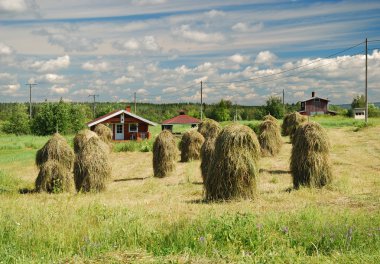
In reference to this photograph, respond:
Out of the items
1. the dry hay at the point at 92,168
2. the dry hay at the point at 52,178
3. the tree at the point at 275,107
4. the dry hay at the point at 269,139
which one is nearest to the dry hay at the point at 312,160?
the dry hay at the point at 92,168

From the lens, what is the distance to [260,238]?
7512 mm

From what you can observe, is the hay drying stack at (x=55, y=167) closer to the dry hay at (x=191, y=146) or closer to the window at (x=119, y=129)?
the dry hay at (x=191, y=146)

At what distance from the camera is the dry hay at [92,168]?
1961 cm

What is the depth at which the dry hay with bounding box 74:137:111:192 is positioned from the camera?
1961 cm

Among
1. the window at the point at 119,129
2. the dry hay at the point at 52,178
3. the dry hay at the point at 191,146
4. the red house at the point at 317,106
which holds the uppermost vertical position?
the red house at the point at 317,106

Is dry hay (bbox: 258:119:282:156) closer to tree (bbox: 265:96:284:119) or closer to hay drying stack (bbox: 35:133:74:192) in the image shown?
hay drying stack (bbox: 35:133:74:192)

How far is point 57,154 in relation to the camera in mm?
20578

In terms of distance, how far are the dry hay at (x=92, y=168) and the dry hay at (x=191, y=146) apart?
1315 centimetres

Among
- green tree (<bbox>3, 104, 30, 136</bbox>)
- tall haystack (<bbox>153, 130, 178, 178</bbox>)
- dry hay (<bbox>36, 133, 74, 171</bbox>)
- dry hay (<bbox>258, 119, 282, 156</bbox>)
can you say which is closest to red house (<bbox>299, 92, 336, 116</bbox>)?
green tree (<bbox>3, 104, 30, 136</bbox>)

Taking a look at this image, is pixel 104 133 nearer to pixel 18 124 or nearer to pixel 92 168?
pixel 92 168

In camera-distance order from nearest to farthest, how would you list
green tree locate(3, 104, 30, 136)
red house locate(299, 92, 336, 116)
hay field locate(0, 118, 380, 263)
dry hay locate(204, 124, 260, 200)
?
1. hay field locate(0, 118, 380, 263)
2. dry hay locate(204, 124, 260, 200)
3. green tree locate(3, 104, 30, 136)
4. red house locate(299, 92, 336, 116)

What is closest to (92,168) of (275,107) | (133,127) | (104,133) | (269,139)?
(269,139)

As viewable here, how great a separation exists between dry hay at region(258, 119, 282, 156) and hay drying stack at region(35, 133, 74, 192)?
15147mm

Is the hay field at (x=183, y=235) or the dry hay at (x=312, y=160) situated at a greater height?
the dry hay at (x=312, y=160)
